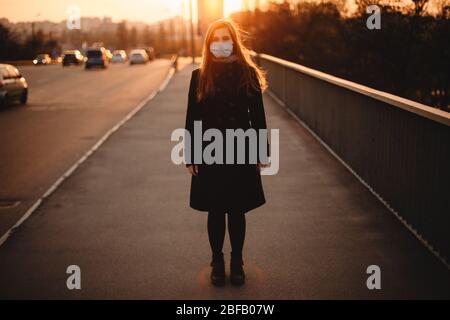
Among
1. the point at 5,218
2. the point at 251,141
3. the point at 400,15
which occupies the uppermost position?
the point at 400,15

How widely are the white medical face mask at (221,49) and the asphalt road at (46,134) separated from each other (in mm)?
3088

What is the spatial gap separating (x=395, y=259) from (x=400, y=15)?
11.4 m

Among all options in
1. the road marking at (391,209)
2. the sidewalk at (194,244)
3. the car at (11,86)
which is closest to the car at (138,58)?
the car at (11,86)

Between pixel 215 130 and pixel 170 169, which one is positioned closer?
pixel 215 130

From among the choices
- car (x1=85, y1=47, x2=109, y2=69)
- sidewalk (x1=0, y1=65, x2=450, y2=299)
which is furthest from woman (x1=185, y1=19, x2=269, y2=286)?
car (x1=85, y1=47, x2=109, y2=69)

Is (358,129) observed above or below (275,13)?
below

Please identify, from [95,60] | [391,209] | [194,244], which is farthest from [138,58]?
[194,244]

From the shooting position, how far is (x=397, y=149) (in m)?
6.72

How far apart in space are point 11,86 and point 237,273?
60.5ft

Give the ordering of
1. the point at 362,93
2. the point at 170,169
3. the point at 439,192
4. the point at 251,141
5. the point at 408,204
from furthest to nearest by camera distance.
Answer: the point at 170,169 → the point at 362,93 → the point at 408,204 → the point at 439,192 → the point at 251,141

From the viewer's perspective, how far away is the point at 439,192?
5.41 m
